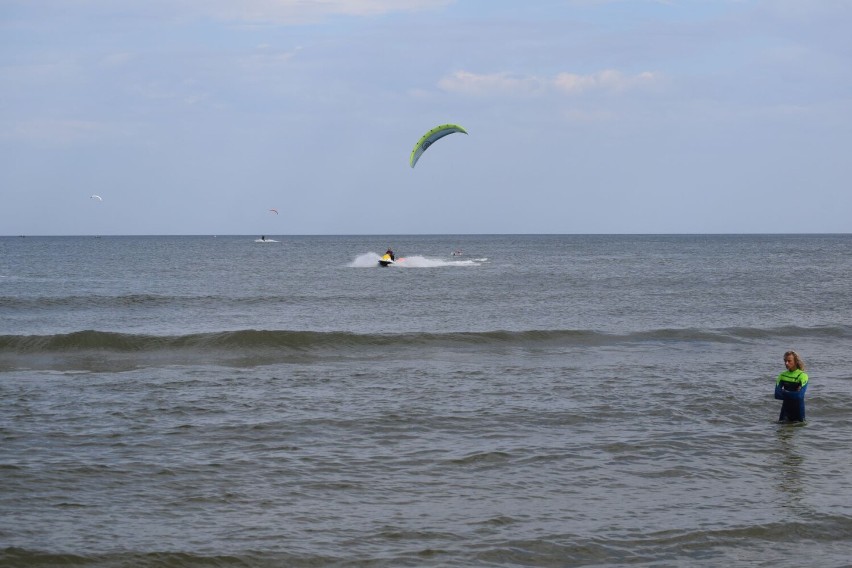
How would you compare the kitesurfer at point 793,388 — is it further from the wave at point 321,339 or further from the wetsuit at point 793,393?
the wave at point 321,339

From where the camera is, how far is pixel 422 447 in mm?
12430

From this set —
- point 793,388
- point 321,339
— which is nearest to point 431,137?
point 321,339

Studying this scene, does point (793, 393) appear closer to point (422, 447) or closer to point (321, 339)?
point (422, 447)

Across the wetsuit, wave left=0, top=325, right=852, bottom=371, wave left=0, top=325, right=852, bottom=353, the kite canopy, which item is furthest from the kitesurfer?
the kite canopy

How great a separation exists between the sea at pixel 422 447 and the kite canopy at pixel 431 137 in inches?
881

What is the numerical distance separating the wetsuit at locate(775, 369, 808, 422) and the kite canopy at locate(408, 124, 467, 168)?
3581 centimetres

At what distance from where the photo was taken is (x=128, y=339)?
993 inches

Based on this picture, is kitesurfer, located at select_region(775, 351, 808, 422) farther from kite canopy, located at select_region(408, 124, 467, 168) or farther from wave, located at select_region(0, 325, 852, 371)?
kite canopy, located at select_region(408, 124, 467, 168)

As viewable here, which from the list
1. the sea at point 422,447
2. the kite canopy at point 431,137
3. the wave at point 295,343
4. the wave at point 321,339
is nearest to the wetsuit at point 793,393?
the sea at point 422,447

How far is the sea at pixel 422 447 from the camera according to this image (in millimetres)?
8836

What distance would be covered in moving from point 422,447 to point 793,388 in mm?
5985

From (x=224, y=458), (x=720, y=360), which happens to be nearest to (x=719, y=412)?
(x=720, y=360)

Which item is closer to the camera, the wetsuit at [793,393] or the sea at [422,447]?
the sea at [422,447]

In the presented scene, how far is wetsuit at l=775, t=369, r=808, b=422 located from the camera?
532 inches
